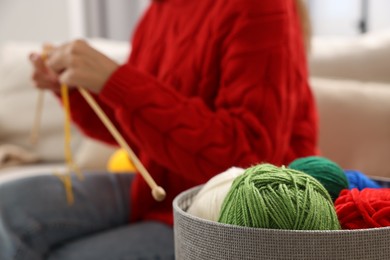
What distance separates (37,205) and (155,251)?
9.2 inches

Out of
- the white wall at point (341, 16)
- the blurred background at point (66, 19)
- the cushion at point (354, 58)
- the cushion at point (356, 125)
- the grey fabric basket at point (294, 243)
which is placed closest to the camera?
the grey fabric basket at point (294, 243)

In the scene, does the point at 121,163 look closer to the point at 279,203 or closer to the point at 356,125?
the point at 356,125

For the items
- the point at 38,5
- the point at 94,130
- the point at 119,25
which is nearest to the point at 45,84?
the point at 94,130

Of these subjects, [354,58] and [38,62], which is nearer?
[38,62]

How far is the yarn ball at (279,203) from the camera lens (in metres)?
0.48

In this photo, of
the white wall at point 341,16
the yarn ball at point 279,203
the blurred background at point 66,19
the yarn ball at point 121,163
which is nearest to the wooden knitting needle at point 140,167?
the yarn ball at point 279,203

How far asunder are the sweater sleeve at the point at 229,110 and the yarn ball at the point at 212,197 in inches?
9.7

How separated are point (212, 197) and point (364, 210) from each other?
14 cm

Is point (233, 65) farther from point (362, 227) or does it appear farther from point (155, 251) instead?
point (362, 227)

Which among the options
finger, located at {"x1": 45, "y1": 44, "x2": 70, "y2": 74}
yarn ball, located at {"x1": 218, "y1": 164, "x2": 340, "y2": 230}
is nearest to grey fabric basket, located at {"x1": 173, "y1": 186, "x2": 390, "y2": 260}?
yarn ball, located at {"x1": 218, "y1": 164, "x2": 340, "y2": 230}

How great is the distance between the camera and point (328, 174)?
2.00ft

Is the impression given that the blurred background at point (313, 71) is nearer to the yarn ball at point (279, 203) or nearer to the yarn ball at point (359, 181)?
the yarn ball at point (359, 181)

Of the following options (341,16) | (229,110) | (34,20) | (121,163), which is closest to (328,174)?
(229,110)

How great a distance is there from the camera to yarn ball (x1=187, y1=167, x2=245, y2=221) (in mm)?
557
